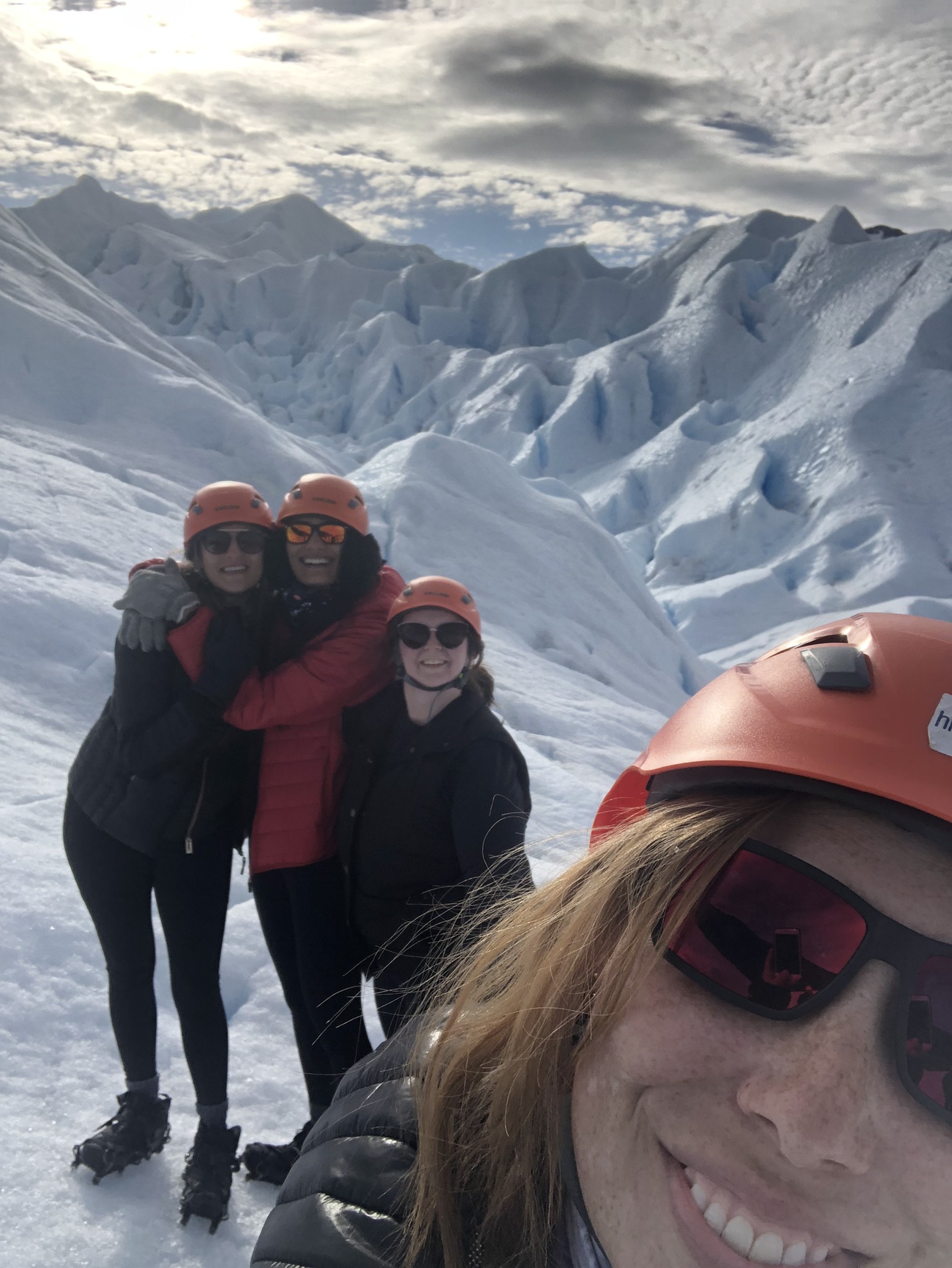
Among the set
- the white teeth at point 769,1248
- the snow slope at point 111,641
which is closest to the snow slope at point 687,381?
the snow slope at point 111,641

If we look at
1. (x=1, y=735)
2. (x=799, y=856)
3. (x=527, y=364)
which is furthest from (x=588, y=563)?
(x=527, y=364)

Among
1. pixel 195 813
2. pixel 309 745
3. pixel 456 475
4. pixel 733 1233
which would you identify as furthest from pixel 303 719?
pixel 456 475

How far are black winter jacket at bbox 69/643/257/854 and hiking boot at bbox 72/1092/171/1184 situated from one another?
681 millimetres

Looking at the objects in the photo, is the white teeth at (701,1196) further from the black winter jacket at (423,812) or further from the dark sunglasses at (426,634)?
the dark sunglasses at (426,634)

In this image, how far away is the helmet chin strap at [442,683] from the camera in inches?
78.2

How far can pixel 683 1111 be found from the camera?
0.75 m

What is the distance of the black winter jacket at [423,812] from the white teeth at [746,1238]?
3.67 feet

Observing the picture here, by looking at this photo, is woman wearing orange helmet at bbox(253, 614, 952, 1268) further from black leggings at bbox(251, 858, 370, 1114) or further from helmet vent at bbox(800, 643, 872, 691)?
black leggings at bbox(251, 858, 370, 1114)

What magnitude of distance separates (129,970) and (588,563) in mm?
11492

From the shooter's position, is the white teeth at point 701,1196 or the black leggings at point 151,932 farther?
the black leggings at point 151,932

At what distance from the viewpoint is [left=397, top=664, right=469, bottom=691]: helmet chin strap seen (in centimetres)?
199

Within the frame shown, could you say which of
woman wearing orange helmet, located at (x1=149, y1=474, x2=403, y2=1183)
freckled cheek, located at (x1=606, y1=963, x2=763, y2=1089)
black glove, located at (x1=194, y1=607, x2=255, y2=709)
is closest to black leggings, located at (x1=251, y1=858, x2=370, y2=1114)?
woman wearing orange helmet, located at (x1=149, y1=474, x2=403, y2=1183)

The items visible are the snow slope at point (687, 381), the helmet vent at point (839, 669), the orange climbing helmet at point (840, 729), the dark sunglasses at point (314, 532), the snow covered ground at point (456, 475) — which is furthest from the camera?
the snow slope at point (687, 381)

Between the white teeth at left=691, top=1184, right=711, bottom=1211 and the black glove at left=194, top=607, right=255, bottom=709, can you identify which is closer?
the white teeth at left=691, top=1184, right=711, bottom=1211
